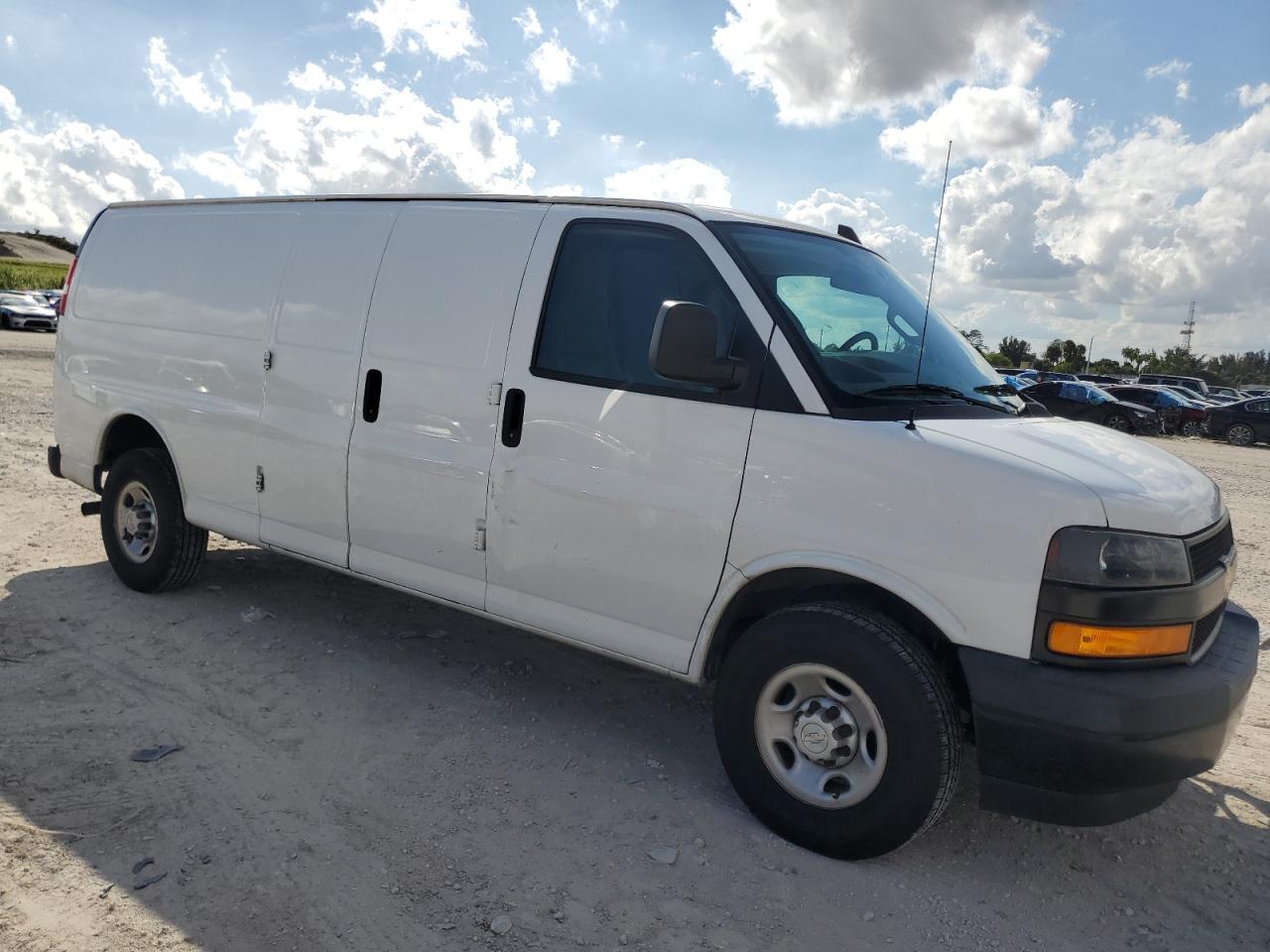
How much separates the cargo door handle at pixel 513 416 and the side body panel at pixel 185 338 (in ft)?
5.54

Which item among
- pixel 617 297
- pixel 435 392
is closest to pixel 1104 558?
pixel 617 297

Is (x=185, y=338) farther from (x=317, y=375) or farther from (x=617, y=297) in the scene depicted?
(x=617, y=297)

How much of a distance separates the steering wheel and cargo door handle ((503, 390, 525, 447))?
1.31m

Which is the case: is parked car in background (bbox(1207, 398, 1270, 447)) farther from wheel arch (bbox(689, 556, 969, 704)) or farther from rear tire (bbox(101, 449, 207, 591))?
rear tire (bbox(101, 449, 207, 591))

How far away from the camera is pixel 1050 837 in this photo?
148 inches

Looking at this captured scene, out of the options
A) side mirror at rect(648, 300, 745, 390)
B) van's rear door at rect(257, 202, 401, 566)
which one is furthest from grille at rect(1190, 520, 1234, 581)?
van's rear door at rect(257, 202, 401, 566)

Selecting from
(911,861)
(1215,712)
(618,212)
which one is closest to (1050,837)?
(911,861)

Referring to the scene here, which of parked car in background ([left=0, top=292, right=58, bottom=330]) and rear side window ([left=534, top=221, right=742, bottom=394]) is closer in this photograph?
rear side window ([left=534, top=221, right=742, bottom=394])

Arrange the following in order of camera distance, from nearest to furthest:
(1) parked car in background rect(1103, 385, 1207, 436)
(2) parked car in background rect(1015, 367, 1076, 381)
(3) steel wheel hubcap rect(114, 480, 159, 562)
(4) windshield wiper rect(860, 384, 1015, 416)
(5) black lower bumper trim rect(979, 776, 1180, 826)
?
(5) black lower bumper trim rect(979, 776, 1180, 826) < (4) windshield wiper rect(860, 384, 1015, 416) < (3) steel wheel hubcap rect(114, 480, 159, 562) < (1) parked car in background rect(1103, 385, 1207, 436) < (2) parked car in background rect(1015, 367, 1076, 381)

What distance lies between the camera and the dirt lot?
303 cm

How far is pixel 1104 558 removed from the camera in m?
2.99

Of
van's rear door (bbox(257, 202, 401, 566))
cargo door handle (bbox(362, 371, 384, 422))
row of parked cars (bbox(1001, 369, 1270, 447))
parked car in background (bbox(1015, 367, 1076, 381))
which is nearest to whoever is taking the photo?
cargo door handle (bbox(362, 371, 384, 422))

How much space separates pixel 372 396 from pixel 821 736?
2526 mm

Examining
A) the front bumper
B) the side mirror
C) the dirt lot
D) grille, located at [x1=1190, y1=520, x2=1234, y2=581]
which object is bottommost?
the dirt lot
